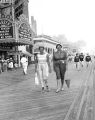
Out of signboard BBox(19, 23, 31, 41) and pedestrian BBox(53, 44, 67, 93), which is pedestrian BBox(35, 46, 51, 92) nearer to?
pedestrian BBox(53, 44, 67, 93)

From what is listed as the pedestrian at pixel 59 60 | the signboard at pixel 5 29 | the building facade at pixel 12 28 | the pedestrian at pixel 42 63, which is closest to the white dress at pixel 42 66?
the pedestrian at pixel 42 63

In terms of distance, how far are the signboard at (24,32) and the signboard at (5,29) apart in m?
1.82

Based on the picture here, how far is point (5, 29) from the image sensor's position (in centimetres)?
2795

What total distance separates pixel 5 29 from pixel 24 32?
3704 millimetres

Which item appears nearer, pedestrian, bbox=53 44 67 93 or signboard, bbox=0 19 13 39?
pedestrian, bbox=53 44 67 93

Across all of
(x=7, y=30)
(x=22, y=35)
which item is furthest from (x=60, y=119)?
(x=22, y=35)

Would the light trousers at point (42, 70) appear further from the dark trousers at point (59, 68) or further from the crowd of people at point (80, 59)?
the crowd of people at point (80, 59)

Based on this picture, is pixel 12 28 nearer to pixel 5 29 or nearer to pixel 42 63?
pixel 5 29

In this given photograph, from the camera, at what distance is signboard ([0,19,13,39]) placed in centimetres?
2786

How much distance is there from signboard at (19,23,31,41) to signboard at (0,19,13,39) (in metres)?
1.82

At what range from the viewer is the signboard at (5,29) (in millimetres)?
27859

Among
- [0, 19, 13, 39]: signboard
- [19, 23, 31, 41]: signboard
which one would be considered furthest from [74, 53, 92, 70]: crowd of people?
[19, 23, 31, 41]: signboard

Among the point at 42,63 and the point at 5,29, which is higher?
the point at 5,29

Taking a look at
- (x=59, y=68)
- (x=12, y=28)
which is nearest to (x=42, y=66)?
(x=59, y=68)
